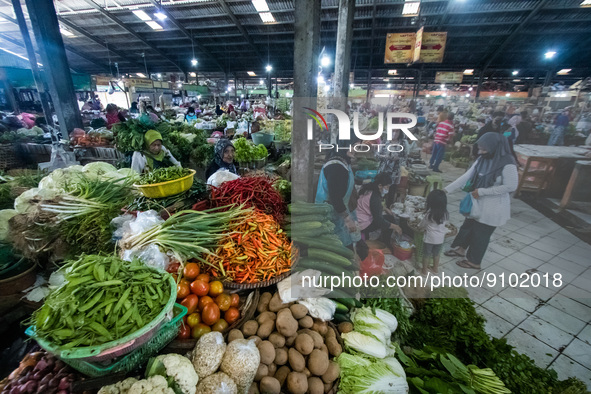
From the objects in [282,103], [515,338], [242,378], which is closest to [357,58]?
[282,103]

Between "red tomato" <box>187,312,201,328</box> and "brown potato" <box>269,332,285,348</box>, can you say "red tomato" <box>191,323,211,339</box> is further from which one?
"brown potato" <box>269,332,285,348</box>

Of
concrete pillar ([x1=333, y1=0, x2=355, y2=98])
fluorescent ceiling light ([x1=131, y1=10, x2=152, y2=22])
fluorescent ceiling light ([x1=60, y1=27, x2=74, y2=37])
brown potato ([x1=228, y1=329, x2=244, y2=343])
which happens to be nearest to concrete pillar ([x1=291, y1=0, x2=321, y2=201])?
brown potato ([x1=228, y1=329, x2=244, y2=343])

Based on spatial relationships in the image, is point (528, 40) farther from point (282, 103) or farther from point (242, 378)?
point (242, 378)

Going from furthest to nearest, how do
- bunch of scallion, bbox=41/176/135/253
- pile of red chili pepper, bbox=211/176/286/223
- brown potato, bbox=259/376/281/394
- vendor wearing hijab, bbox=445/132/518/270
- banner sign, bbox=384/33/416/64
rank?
banner sign, bbox=384/33/416/64 < vendor wearing hijab, bbox=445/132/518/270 < pile of red chili pepper, bbox=211/176/286/223 < bunch of scallion, bbox=41/176/135/253 < brown potato, bbox=259/376/281/394

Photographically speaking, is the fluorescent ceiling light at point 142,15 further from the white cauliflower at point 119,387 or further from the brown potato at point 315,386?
the brown potato at point 315,386

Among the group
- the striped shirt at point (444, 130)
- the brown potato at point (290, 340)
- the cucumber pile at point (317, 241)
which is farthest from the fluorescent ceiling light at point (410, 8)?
the brown potato at point (290, 340)

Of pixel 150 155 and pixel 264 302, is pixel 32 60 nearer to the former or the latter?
pixel 150 155

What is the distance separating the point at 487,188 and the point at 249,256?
12.5ft

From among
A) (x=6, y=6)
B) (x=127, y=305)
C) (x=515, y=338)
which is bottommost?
(x=515, y=338)

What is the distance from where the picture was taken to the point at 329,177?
3604 mm

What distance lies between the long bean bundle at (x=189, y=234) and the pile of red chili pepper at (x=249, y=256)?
0.09 meters

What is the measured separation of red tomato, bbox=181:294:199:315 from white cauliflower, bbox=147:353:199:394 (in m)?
0.37

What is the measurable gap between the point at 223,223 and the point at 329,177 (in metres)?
1.77

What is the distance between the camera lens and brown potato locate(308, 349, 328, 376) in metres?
1.81
